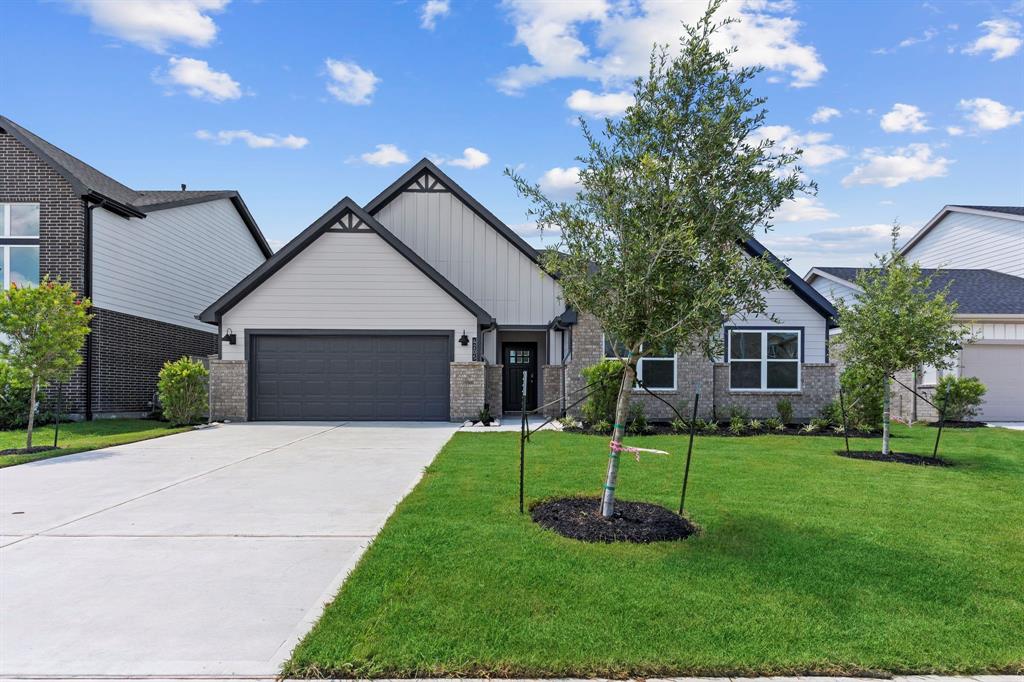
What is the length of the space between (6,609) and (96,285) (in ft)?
49.0

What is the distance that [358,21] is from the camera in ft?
40.6

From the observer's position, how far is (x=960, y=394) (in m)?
17.0

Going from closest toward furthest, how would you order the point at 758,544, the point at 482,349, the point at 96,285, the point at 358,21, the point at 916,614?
the point at 916,614 < the point at 758,544 < the point at 358,21 < the point at 96,285 < the point at 482,349

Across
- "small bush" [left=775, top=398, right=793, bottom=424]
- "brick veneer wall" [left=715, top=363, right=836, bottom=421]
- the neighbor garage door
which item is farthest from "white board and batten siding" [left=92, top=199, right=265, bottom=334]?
the neighbor garage door

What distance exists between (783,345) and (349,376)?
12.0 metres

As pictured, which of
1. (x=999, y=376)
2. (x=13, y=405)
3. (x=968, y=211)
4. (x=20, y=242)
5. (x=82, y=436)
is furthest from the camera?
(x=968, y=211)

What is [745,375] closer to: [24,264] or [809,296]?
[809,296]

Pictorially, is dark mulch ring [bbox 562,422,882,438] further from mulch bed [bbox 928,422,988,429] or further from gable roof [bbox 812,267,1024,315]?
gable roof [bbox 812,267,1024,315]

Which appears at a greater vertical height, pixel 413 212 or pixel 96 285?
pixel 413 212

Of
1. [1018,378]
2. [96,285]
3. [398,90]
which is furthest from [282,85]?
[1018,378]

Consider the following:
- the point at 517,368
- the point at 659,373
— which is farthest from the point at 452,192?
the point at 659,373

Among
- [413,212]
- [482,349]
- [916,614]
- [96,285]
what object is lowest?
[916,614]

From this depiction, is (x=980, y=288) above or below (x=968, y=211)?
below

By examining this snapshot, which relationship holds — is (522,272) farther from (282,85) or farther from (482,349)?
(282,85)
